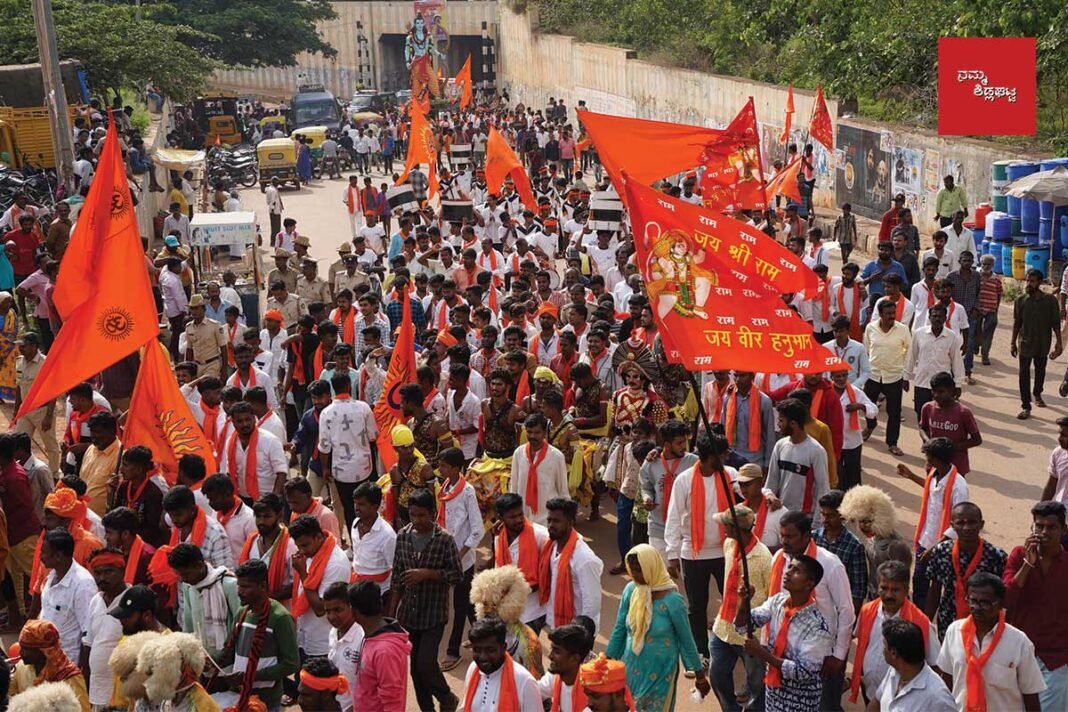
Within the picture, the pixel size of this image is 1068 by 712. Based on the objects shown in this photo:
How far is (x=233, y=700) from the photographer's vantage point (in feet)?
21.6

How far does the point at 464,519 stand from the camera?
8.34 m

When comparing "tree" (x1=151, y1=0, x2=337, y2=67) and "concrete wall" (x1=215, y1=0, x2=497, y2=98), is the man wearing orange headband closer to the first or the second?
"tree" (x1=151, y1=0, x2=337, y2=67)

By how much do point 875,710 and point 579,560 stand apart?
65.1 inches

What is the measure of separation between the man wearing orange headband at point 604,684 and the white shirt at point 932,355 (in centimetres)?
703

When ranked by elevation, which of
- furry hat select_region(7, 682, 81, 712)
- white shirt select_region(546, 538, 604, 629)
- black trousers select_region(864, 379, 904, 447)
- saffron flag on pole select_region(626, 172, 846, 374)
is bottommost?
black trousers select_region(864, 379, 904, 447)

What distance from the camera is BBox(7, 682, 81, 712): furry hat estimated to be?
212 inches

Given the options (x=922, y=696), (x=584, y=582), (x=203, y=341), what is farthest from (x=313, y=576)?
(x=203, y=341)

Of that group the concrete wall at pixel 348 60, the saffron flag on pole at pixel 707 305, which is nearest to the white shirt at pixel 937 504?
the saffron flag on pole at pixel 707 305

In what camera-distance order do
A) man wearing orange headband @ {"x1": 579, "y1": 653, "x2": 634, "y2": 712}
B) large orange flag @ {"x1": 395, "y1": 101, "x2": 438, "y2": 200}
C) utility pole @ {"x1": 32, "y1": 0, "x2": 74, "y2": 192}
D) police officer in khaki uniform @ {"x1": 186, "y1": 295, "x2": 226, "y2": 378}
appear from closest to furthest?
man wearing orange headband @ {"x1": 579, "y1": 653, "x2": 634, "y2": 712}, police officer in khaki uniform @ {"x1": 186, "y1": 295, "x2": 226, "y2": 378}, utility pole @ {"x1": 32, "y1": 0, "x2": 74, "y2": 192}, large orange flag @ {"x1": 395, "y1": 101, "x2": 438, "y2": 200}

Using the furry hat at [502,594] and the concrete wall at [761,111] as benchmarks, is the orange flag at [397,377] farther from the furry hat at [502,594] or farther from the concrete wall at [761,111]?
the concrete wall at [761,111]

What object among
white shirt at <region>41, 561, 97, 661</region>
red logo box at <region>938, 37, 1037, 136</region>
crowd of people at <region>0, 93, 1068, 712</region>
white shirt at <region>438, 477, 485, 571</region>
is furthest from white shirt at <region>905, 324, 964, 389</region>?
red logo box at <region>938, 37, 1037, 136</region>

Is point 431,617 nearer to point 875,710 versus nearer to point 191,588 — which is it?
point 191,588

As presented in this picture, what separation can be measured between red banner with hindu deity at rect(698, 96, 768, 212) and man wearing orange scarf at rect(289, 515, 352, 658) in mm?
8110

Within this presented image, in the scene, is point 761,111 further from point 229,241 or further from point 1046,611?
point 1046,611
